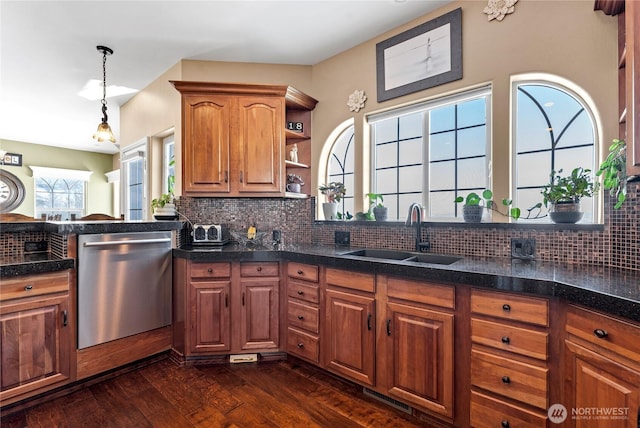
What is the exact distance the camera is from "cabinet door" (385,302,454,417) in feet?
5.29

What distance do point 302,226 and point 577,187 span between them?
2152 mm

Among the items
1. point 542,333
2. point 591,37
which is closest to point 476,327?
point 542,333

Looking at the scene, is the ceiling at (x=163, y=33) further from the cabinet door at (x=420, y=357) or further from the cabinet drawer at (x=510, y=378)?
the cabinet drawer at (x=510, y=378)

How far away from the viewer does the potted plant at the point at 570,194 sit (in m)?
1.75

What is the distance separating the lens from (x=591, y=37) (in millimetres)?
1749

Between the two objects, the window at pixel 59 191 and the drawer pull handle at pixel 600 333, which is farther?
the window at pixel 59 191

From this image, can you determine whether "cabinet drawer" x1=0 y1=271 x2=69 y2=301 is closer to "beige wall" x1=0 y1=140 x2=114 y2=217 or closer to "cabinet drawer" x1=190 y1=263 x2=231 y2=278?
"cabinet drawer" x1=190 y1=263 x2=231 y2=278

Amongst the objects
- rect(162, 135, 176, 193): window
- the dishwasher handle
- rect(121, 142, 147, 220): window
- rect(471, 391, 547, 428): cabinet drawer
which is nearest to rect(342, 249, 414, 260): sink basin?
rect(471, 391, 547, 428): cabinet drawer

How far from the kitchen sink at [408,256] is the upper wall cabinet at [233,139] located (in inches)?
36.5

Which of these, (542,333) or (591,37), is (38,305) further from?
(591,37)

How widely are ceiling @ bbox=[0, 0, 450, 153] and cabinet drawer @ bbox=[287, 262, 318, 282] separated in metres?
1.97

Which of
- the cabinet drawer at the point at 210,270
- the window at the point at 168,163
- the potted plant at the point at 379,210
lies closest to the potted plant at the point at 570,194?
the potted plant at the point at 379,210

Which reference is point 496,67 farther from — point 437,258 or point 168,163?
point 168,163

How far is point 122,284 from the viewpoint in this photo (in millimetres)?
2340
